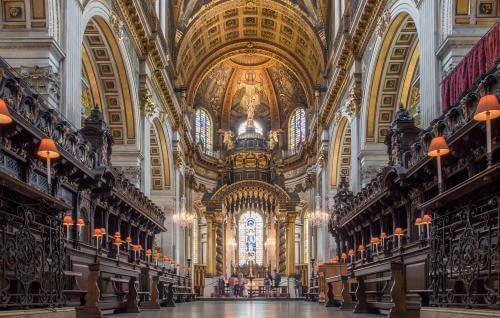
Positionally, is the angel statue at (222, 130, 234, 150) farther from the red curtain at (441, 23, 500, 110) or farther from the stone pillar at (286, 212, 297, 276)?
the red curtain at (441, 23, 500, 110)

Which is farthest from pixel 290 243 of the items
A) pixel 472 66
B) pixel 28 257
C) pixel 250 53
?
pixel 28 257

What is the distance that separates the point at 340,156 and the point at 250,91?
52.8 feet

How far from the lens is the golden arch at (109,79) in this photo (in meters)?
20.0

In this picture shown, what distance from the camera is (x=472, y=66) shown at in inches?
472

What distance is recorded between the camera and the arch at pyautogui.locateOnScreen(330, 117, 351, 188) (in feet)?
101

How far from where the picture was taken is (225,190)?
40.4 metres

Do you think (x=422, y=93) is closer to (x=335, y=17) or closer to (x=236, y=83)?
(x=335, y=17)

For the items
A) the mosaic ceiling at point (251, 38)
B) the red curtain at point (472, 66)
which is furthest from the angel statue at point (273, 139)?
the red curtain at point (472, 66)

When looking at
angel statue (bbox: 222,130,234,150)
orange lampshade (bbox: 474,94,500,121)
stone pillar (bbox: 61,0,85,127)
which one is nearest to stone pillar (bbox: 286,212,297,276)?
angel statue (bbox: 222,130,234,150)

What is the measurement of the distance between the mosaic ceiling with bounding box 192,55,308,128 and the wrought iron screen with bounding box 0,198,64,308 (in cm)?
A: 3635

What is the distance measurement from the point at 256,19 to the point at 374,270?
90.4 ft

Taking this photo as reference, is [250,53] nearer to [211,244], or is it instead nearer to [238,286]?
[211,244]

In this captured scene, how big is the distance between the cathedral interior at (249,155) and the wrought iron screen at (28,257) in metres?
0.03

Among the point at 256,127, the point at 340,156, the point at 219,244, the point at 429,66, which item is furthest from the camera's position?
the point at 256,127
